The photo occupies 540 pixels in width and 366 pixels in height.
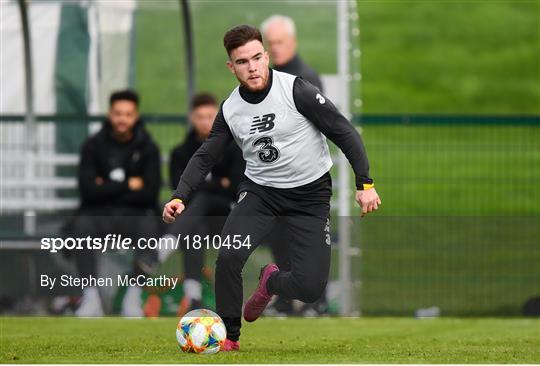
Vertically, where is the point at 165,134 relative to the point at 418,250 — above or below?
above

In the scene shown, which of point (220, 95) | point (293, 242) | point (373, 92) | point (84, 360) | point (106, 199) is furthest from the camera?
point (373, 92)

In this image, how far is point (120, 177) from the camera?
13.2m

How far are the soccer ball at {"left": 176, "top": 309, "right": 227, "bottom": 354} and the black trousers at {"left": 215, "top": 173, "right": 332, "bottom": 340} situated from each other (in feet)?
0.68

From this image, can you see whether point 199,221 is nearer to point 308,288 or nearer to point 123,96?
point 123,96

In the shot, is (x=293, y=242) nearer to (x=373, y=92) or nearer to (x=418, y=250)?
(x=418, y=250)

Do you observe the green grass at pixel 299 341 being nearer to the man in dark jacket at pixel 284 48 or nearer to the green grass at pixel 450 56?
the man in dark jacket at pixel 284 48

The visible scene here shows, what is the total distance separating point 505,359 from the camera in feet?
28.8

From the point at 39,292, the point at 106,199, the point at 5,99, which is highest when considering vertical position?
the point at 5,99

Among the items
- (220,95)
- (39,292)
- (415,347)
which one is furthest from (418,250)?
(415,347)

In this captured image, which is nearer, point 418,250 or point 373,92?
point 418,250

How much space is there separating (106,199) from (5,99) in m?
2.07

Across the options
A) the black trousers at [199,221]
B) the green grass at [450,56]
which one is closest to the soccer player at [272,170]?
the black trousers at [199,221]

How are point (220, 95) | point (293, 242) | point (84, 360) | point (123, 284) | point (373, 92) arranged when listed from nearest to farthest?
point (84, 360) → point (293, 242) → point (123, 284) → point (220, 95) → point (373, 92)

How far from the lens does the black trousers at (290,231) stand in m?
9.12
